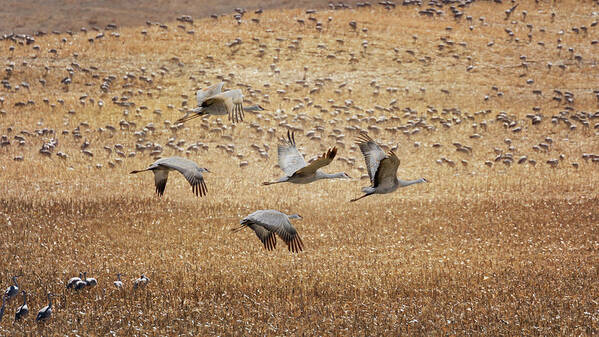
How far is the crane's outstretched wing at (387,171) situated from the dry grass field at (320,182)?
182 cm

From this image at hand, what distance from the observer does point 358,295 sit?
11305 millimetres

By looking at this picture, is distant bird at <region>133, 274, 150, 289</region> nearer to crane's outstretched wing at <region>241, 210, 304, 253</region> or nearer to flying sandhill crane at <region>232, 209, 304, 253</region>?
flying sandhill crane at <region>232, 209, 304, 253</region>

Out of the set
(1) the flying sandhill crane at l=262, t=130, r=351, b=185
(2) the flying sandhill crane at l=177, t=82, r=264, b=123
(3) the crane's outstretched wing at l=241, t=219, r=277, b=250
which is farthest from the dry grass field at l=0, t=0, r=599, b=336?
(2) the flying sandhill crane at l=177, t=82, r=264, b=123

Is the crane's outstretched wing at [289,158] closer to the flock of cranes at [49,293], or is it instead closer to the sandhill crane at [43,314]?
the flock of cranes at [49,293]

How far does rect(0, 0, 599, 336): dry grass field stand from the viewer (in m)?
10.6

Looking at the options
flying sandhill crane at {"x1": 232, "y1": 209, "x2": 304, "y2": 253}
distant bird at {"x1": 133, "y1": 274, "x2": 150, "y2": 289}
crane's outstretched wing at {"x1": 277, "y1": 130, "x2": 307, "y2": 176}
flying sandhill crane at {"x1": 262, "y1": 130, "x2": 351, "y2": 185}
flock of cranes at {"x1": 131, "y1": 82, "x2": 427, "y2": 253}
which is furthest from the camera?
distant bird at {"x1": 133, "y1": 274, "x2": 150, "y2": 289}

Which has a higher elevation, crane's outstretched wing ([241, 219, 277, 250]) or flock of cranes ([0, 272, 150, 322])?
crane's outstretched wing ([241, 219, 277, 250])

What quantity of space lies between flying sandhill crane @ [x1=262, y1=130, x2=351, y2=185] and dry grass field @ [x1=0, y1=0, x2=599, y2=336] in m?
1.92

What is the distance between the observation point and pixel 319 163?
8.47 metres

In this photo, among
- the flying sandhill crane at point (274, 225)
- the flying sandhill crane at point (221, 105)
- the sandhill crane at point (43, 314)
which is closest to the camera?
the flying sandhill crane at point (274, 225)

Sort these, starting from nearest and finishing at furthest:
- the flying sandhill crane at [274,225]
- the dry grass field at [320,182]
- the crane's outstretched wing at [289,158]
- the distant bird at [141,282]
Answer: the flying sandhill crane at [274,225] < the crane's outstretched wing at [289,158] < the dry grass field at [320,182] < the distant bird at [141,282]

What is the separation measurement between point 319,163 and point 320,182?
14.9m

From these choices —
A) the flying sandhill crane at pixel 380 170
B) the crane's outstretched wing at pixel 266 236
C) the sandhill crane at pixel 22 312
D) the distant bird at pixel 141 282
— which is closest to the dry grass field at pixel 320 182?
the sandhill crane at pixel 22 312

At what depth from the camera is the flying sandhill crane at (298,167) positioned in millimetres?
8539
